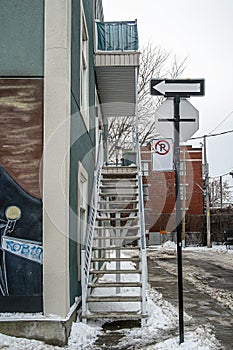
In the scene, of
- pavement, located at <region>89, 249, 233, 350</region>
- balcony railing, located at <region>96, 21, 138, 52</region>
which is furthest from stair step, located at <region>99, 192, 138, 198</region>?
balcony railing, located at <region>96, 21, 138, 52</region>

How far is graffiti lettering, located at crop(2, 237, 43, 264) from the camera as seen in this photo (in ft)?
19.8

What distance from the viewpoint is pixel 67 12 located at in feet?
20.8

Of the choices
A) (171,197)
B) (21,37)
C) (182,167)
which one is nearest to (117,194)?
(21,37)

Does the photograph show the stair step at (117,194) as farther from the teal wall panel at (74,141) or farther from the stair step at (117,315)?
the stair step at (117,315)

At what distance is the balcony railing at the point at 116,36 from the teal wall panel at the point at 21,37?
4996 mm

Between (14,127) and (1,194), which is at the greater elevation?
(14,127)

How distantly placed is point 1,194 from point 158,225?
3259 centimetres

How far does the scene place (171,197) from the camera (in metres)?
40.4

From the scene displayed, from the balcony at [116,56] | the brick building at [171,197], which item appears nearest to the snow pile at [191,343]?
the balcony at [116,56]

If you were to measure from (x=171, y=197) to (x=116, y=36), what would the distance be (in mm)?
29854

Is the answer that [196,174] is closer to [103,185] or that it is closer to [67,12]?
[103,185]

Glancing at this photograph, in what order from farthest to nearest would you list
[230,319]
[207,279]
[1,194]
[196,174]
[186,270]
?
[196,174] < [186,270] < [207,279] < [230,319] < [1,194]

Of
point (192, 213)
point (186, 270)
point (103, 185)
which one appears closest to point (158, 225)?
point (192, 213)

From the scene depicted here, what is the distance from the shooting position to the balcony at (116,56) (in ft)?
35.4
